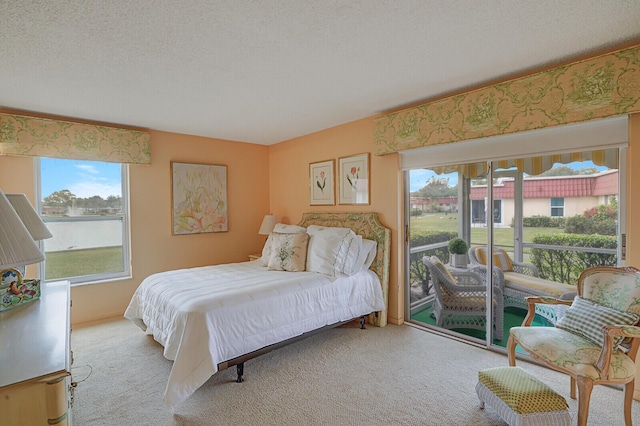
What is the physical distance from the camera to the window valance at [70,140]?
3.16m

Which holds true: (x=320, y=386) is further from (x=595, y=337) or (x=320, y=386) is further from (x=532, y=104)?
(x=532, y=104)

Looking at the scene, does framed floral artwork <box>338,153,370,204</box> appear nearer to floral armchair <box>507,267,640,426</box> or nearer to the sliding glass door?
the sliding glass door

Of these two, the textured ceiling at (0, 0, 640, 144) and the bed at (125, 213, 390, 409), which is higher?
the textured ceiling at (0, 0, 640, 144)

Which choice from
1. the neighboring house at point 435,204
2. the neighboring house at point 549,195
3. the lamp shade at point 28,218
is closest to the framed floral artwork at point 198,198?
the lamp shade at point 28,218

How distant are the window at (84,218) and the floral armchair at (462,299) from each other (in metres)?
3.88

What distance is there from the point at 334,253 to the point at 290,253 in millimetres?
521

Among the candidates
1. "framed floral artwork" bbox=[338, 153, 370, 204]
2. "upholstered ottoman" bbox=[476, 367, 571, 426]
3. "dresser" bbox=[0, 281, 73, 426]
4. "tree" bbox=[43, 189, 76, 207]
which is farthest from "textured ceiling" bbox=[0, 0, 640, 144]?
"upholstered ottoman" bbox=[476, 367, 571, 426]

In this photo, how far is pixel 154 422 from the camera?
6.59ft

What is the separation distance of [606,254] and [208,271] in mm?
3678

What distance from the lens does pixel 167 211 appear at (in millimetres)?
4234

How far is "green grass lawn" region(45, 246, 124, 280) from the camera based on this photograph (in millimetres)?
3588

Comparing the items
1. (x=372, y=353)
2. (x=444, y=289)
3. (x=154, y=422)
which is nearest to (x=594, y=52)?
(x=444, y=289)

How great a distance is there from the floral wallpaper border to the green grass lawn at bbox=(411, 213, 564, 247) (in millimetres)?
824

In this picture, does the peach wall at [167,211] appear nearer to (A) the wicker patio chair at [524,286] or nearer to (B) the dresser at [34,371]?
(B) the dresser at [34,371]
